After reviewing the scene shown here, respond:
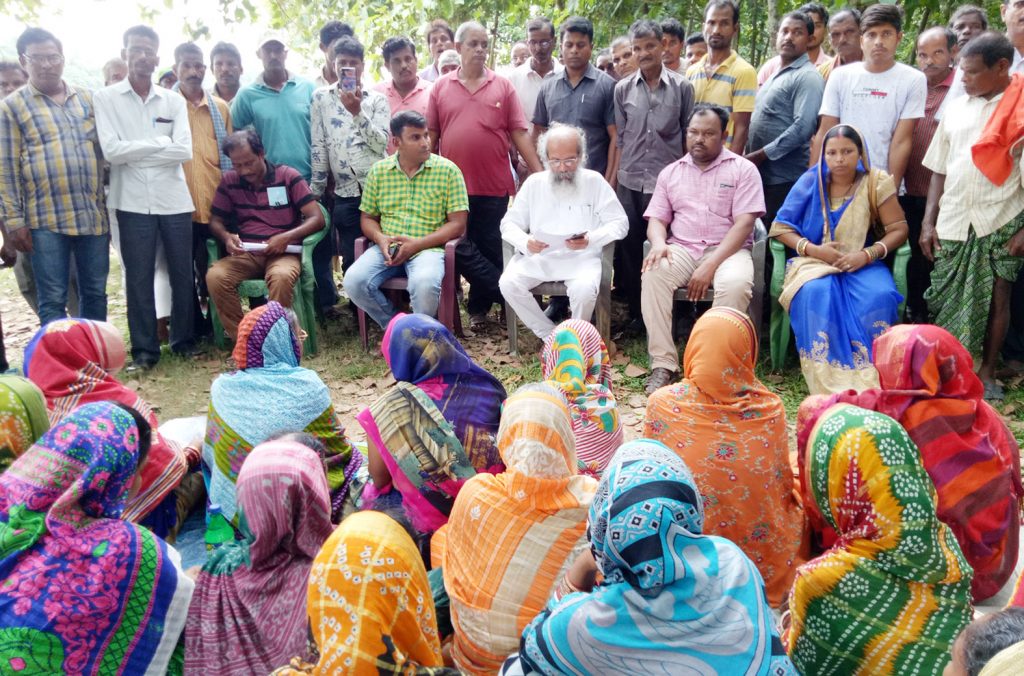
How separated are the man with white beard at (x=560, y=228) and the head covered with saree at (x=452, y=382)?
239 cm

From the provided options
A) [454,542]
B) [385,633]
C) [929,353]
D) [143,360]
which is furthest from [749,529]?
[143,360]

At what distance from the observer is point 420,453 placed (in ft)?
9.72

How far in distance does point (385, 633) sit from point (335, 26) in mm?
6076

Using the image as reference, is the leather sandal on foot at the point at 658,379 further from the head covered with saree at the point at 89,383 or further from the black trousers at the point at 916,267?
the head covered with saree at the point at 89,383

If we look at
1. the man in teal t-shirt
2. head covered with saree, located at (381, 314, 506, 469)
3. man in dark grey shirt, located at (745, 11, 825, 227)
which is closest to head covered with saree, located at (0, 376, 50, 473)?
head covered with saree, located at (381, 314, 506, 469)

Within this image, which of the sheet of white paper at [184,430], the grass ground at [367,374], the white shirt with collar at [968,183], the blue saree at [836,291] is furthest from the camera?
the grass ground at [367,374]

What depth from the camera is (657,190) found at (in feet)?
18.6

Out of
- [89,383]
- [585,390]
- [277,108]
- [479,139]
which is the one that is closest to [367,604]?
[585,390]

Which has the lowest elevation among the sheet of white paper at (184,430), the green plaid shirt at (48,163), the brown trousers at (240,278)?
the sheet of white paper at (184,430)

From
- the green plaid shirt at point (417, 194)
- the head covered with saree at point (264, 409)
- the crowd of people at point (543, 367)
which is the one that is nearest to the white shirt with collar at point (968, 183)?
the crowd of people at point (543, 367)

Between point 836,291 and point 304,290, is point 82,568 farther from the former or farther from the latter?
point 836,291

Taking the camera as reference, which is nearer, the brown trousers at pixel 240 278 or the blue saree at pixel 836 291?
the blue saree at pixel 836 291

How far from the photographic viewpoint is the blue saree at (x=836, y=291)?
190 inches

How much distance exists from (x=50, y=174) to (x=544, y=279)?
344 centimetres
